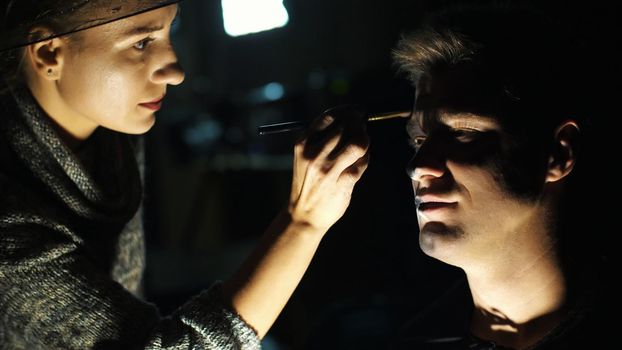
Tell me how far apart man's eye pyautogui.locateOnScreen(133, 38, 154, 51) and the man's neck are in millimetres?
875

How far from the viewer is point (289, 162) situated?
390 cm

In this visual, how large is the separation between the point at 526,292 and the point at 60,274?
1.00m

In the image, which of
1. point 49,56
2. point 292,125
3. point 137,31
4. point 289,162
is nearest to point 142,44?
point 137,31

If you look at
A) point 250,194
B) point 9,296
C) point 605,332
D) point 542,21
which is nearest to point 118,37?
point 9,296

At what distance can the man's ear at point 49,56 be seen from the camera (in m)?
1.42

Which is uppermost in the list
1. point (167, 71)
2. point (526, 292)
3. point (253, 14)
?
point (253, 14)

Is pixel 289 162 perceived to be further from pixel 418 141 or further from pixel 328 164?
pixel 328 164

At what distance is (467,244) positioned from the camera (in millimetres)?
1307

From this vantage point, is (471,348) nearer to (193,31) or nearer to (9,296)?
(9,296)

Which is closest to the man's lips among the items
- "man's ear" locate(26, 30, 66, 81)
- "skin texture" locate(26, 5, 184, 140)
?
"skin texture" locate(26, 5, 184, 140)

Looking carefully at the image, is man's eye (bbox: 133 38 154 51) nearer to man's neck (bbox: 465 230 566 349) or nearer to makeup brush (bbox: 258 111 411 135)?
makeup brush (bbox: 258 111 411 135)

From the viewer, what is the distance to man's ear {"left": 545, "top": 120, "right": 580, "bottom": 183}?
1.32 m

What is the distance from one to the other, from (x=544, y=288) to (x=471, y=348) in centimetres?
22

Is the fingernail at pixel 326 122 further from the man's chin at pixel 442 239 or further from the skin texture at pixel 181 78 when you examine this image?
the man's chin at pixel 442 239
